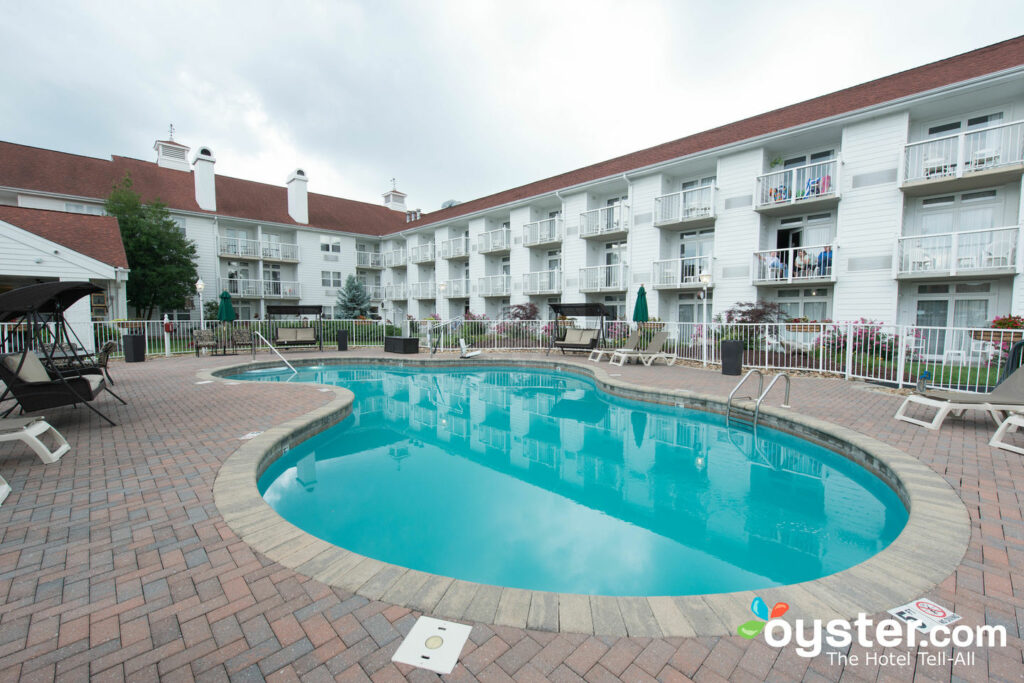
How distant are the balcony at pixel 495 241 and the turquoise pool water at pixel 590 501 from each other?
17.7 metres

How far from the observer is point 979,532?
2.79 meters

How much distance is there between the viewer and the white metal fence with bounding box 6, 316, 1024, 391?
8.55m

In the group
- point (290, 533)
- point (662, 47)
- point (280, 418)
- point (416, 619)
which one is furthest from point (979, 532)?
point (662, 47)

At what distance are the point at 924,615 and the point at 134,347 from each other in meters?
17.9

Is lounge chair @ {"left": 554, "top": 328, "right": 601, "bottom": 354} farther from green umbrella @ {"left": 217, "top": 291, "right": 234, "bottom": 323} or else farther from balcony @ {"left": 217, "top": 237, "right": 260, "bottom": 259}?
balcony @ {"left": 217, "top": 237, "right": 260, "bottom": 259}

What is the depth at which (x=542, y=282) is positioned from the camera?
21.9 m

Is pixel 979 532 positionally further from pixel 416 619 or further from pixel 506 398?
pixel 506 398

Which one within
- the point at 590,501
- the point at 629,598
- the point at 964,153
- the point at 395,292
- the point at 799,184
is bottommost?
the point at 590,501

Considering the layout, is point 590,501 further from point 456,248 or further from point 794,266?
point 456,248

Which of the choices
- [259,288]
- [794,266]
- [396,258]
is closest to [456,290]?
[396,258]

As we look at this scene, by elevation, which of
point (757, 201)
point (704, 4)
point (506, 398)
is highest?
point (704, 4)

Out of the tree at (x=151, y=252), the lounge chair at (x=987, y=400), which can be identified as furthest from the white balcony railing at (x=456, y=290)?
the lounge chair at (x=987, y=400)

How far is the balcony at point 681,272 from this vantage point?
1616 cm

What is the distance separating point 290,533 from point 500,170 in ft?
118
